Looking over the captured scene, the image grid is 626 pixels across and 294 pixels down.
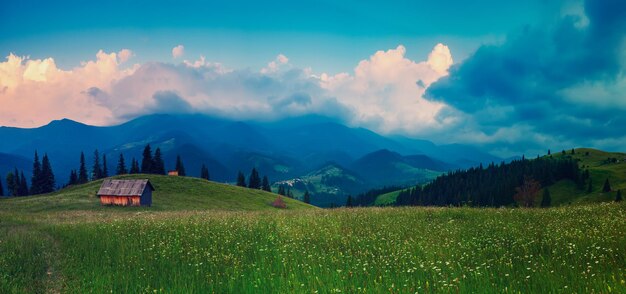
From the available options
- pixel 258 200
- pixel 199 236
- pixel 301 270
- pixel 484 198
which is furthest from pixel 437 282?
pixel 484 198

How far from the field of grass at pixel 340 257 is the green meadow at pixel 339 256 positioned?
47mm

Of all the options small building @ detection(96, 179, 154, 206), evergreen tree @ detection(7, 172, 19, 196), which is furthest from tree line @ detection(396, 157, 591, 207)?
evergreen tree @ detection(7, 172, 19, 196)

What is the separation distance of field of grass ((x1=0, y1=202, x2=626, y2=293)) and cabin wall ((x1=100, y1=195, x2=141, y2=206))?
168 feet

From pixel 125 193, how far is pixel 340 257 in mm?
64654

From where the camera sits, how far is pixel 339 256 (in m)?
10.7

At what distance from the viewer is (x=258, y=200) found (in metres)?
85.2

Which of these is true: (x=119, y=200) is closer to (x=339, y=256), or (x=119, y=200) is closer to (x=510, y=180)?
(x=339, y=256)

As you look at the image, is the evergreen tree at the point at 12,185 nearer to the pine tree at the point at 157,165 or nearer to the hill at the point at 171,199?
the pine tree at the point at 157,165

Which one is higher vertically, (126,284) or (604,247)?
(604,247)

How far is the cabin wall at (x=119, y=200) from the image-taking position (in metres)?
64.4

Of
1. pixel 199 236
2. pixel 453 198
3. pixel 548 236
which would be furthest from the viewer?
pixel 453 198

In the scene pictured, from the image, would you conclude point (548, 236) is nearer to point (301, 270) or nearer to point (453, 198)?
point (301, 270)

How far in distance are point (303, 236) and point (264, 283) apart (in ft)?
16.5

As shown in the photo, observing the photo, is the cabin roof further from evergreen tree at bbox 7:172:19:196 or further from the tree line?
the tree line
